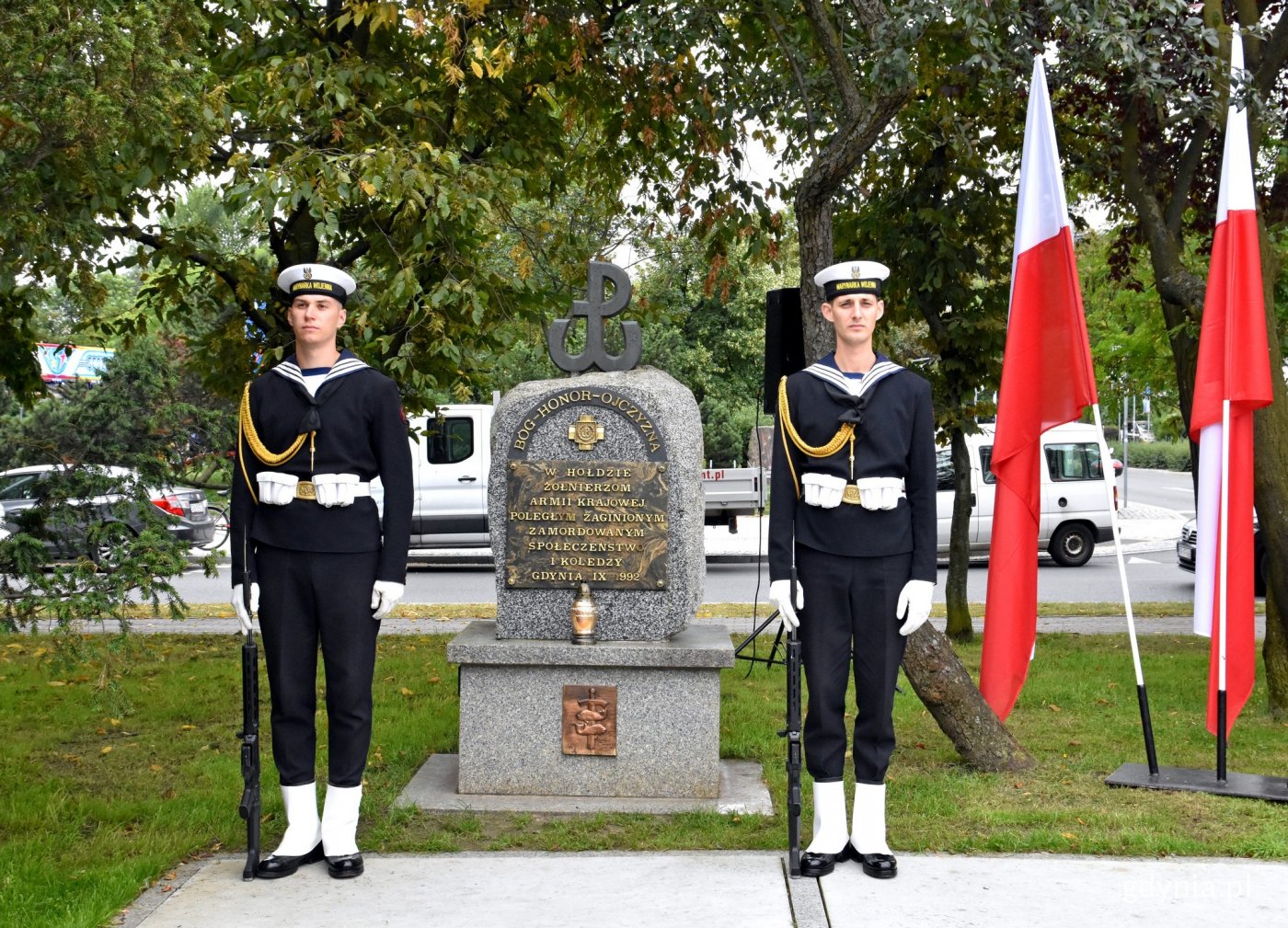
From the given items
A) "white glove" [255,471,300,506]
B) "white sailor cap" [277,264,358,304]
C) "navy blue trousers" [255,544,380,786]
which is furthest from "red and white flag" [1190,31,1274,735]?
"white glove" [255,471,300,506]

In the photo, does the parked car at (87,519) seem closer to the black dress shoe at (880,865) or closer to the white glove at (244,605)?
the white glove at (244,605)

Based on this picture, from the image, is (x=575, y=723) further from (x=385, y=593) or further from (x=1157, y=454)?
(x=1157, y=454)

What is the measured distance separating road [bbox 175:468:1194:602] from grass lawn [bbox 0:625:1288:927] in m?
3.92

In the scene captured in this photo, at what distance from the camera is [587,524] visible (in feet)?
19.3

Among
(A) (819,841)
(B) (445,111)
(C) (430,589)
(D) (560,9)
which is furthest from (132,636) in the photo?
(C) (430,589)

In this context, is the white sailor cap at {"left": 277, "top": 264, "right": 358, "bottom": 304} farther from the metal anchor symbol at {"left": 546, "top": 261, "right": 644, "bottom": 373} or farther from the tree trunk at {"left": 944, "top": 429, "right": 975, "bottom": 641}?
the tree trunk at {"left": 944, "top": 429, "right": 975, "bottom": 641}

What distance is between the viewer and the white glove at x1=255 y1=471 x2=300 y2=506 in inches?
186

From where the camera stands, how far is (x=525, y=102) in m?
10.2

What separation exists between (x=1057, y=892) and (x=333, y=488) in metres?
2.79

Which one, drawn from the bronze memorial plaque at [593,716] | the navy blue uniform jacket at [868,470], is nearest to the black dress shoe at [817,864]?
the navy blue uniform jacket at [868,470]

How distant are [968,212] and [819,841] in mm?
6366

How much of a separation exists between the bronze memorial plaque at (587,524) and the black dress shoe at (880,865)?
5.36 ft

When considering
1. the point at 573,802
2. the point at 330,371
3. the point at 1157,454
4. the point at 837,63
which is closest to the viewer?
the point at 330,371

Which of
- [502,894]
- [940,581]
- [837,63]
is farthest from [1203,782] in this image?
[940,581]
